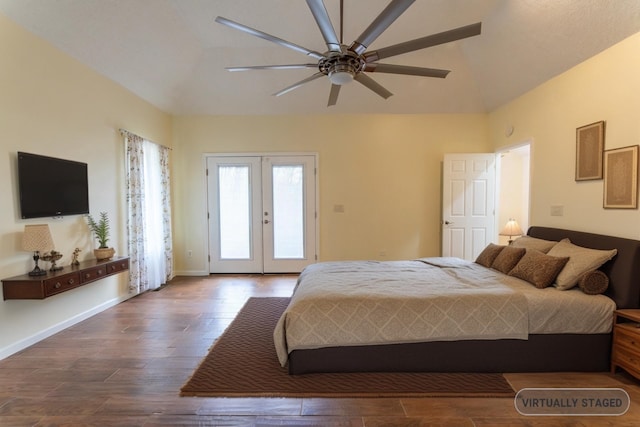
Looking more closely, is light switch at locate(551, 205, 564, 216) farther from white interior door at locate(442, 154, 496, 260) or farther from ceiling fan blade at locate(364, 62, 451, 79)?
ceiling fan blade at locate(364, 62, 451, 79)

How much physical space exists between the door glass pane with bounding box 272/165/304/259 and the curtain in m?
1.76

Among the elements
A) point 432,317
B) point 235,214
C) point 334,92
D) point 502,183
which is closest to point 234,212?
point 235,214

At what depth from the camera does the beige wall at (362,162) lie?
5137mm

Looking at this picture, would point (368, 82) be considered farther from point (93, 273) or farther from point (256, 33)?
point (93, 273)

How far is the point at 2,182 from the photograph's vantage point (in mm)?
2492

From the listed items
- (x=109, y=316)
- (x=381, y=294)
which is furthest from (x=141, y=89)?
(x=381, y=294)

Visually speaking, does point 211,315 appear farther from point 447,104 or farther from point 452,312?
point 447,104

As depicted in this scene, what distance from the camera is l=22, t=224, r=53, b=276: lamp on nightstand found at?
2.55 m

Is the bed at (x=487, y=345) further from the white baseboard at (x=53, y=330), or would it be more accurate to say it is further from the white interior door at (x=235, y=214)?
the white interior door at (x=235, y=214)

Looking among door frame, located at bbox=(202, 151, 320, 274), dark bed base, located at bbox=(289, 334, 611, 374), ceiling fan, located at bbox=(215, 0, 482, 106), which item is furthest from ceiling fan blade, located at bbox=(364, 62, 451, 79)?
door frame, located at bbox=(202, 151, 320, 274)

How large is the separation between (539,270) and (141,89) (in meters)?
5.28

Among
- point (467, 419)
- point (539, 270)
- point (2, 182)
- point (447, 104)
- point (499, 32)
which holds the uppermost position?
point (499, 32)

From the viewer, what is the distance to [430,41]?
2066mm

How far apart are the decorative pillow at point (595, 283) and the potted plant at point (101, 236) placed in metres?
4.68
